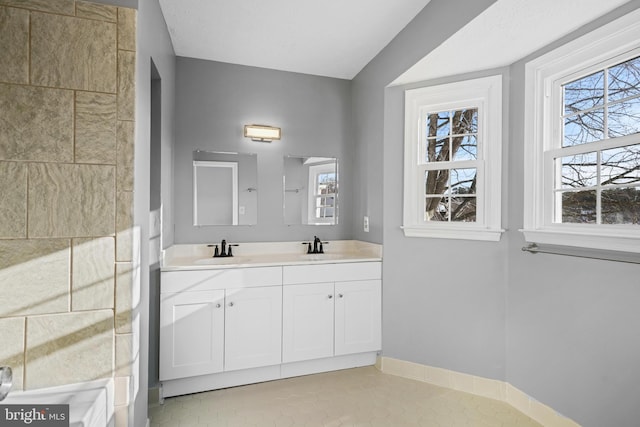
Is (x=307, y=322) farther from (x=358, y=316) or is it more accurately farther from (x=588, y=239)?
(x=588, y=239)

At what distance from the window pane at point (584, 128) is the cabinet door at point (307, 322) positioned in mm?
1833

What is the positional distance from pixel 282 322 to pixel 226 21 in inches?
85.8

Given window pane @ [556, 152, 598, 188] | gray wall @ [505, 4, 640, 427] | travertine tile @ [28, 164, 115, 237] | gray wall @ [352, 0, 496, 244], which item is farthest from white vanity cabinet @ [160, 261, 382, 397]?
window pane @ [556, 152, 598, 188]

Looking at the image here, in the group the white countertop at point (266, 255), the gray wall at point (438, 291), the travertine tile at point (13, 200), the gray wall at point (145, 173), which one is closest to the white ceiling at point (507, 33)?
the gray wall at point (438, 291)

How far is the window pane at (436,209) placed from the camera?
2.63 meters

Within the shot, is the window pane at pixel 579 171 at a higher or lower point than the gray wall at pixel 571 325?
higher

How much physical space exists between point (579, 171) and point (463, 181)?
2.37 feet

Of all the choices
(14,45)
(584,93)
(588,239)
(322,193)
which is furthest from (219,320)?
(584,93)

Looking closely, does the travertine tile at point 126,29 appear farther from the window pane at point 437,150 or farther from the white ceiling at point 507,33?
the window pane at point 437,150

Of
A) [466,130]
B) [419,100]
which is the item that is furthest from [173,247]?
[466,130]

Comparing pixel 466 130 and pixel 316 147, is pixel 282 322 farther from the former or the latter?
pixel 466 130

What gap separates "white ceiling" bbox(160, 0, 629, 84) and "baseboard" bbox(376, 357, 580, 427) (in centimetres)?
216

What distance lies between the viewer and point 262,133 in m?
3.05

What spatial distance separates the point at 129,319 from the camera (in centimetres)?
160
